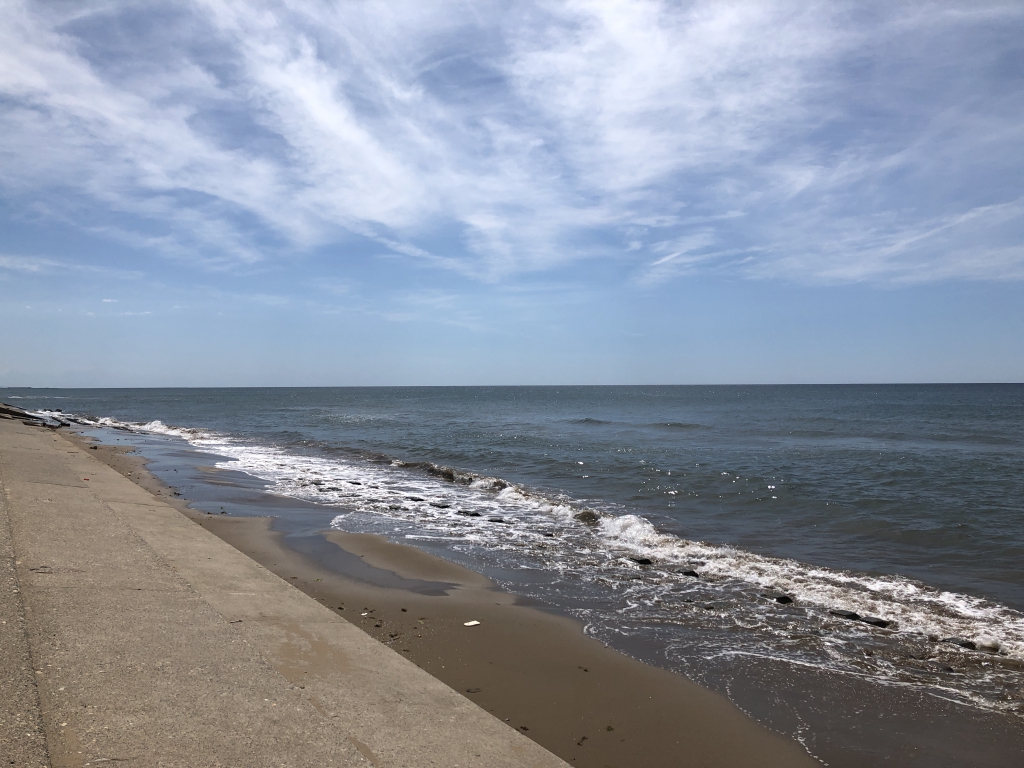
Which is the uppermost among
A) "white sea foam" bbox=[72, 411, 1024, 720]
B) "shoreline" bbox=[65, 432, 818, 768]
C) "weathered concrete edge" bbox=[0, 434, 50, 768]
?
"weathered concrete edge" bbox=[0, 434, 50, 768]

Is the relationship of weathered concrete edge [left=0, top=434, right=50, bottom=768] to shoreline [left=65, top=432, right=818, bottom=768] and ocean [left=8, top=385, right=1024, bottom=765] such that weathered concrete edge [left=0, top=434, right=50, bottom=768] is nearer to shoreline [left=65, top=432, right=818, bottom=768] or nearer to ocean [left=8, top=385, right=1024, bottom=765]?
shoreline [left=65, top=432, right=818, bottom=768]

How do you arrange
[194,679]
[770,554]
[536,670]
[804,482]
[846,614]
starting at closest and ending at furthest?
[194,679] → [536,670] → [846,614] → [770,554] → [804,482]

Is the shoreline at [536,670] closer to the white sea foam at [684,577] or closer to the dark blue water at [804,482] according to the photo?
the white sea foam at [684,577]

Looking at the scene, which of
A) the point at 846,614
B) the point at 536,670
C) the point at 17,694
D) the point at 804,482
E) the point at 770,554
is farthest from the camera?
the point at 804,482

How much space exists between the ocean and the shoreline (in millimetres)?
373

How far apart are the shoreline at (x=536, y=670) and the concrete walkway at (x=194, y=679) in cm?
90

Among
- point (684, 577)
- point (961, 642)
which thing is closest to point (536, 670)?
point (684, 577)

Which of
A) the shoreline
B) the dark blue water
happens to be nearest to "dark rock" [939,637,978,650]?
the dark blue water

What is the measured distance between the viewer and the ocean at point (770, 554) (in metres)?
5.47

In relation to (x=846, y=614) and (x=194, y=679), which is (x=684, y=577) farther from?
(x=194, y=679)

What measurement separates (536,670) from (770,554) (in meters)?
6.36

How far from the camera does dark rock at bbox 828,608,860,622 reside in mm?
7404

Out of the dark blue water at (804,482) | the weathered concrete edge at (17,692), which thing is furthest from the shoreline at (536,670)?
the dark blue water at (804,482)

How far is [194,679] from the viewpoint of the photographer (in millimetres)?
3615
